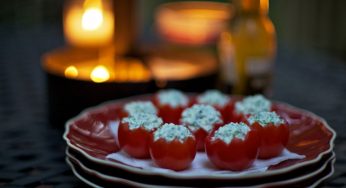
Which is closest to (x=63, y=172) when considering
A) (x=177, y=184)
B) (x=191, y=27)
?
(x=177, y=184)

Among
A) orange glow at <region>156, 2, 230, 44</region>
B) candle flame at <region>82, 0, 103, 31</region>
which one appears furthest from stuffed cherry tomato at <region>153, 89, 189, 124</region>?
orange glow at <region>156, 2, 230, 44</region>

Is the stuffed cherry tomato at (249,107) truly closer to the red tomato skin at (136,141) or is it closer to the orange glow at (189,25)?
the red tomato skin at (136,141)

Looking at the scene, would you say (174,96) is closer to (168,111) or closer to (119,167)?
(168,111)

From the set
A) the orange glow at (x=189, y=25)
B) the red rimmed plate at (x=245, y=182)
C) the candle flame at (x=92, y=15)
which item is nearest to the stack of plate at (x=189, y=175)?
the red rimmed plate at (x=245, y=182)

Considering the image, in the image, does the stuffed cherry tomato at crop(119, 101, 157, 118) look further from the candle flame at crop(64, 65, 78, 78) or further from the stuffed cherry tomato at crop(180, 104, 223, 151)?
the candle flame at crop(64, 65, 78, 78)

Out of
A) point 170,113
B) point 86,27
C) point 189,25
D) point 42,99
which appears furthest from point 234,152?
point 189,25

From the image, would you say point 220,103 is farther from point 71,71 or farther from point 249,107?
point 71,71
